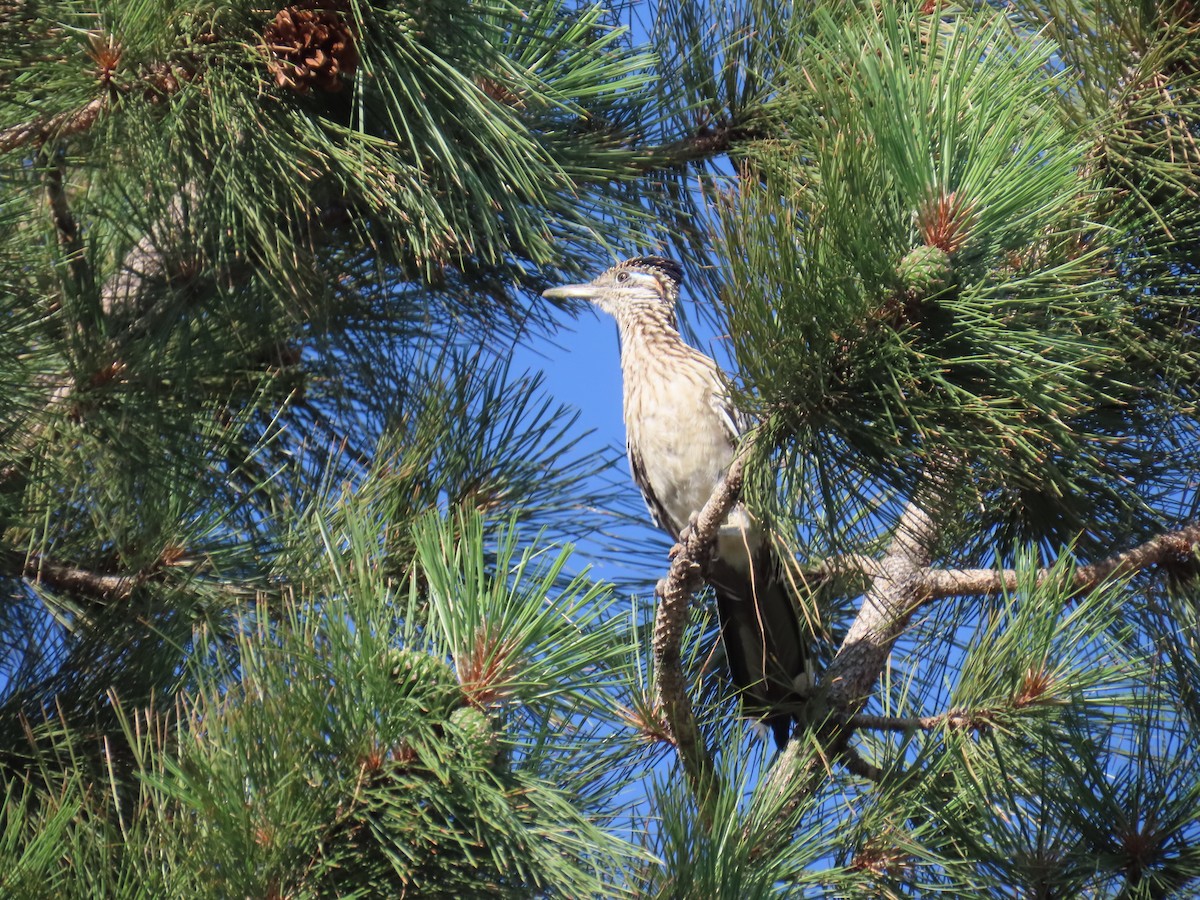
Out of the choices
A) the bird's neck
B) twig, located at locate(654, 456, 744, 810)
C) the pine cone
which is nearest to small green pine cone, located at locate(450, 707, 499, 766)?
twig, located at locate(654, 456, 744, 810)

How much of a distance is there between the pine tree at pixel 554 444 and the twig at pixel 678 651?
1cm

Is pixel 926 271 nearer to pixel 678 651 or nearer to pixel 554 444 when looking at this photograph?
pixel 678 651

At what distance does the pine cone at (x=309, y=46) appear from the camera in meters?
2.14

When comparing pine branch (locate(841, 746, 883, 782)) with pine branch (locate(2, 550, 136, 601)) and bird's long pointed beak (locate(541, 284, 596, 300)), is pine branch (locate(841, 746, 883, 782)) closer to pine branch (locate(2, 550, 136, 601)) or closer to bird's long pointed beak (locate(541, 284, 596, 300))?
bird's long pointed beak (locate(541, 284, 596, 300))

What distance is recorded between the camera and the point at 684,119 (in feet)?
10.3

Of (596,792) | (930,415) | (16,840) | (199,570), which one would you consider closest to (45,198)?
(199,570)

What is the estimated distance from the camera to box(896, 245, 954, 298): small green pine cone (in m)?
1.74

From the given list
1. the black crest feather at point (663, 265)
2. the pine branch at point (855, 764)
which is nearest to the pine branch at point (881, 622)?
the pine branch at point (855, 764)

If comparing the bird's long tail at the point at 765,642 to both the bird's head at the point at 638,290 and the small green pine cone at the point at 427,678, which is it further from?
the small green pine cone at the point at 427,678

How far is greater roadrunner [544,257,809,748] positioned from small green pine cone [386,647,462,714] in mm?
1314

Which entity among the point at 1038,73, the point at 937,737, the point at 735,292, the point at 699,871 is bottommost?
the point at 699,871

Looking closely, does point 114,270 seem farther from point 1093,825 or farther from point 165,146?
point 1093,825

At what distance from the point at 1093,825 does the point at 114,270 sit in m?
2.06

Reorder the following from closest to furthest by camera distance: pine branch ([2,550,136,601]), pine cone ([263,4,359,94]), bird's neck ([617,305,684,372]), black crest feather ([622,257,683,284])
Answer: pine cone ([263,4,359,94])
pine branch ([2,550,136,601])
black crest feather ([622,257,683,284])
bird's neck ([617,305,684,372])
